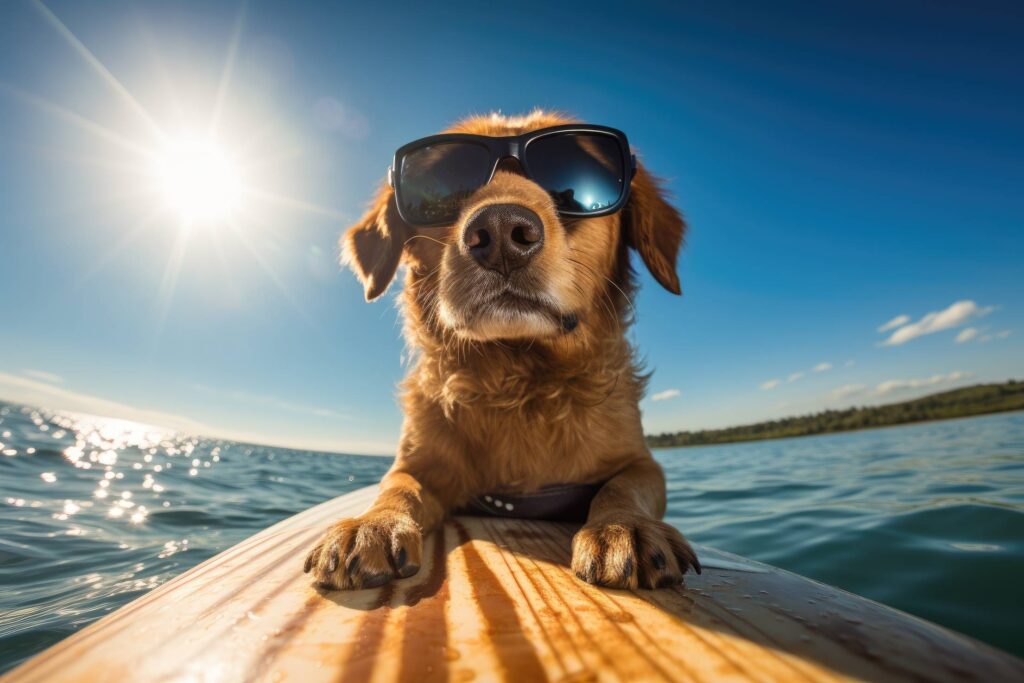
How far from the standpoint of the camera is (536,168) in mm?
2439

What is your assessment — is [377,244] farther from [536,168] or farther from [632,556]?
[632,556]

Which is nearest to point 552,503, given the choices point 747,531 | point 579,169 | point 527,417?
point 527,417

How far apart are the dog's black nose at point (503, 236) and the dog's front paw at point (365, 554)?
1037mm

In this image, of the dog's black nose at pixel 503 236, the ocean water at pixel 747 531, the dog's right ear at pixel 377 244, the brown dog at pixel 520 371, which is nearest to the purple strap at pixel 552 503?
the brown dog at pixel 520 371

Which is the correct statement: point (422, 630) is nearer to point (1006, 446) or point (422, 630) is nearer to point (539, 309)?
point (539, 309)

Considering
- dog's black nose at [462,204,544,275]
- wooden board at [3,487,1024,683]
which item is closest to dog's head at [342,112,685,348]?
dog's black nose at [462,204,544,275]

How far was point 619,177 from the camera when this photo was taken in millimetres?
2500

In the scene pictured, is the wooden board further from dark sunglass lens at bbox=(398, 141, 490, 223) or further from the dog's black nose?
dark sunglass lens at bbox=(398, 141, 490, 223)

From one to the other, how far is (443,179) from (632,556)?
6.52 feet

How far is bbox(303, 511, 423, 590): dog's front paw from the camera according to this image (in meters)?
1.23

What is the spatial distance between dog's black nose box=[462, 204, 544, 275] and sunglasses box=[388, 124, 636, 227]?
50cm

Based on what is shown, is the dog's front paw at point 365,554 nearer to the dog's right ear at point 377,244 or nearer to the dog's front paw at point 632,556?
the dog's front paw at point 632,556

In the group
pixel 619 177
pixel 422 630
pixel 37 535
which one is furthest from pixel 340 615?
pixel 37 535

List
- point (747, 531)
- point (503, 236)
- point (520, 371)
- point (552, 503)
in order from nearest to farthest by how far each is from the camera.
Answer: point (503, 236)
point (552, 503)
point (520, 371)
point (747, 531)
